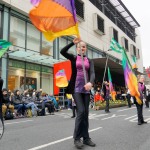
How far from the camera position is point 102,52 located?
3847cm

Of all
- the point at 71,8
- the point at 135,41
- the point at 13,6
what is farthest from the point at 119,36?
the point at 71,8

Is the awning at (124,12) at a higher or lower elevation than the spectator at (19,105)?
higher

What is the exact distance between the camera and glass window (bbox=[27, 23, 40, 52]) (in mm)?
22781

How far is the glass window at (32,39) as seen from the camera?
2278cm

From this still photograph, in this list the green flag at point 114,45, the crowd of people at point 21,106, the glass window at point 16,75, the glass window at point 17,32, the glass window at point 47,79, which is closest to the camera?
the crowd of people at point 21,106

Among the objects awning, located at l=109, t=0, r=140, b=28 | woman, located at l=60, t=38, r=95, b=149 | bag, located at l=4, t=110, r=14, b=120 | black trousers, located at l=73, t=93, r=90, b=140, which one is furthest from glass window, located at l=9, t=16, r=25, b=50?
awning, located at l=109, t=0, r=140, b=28

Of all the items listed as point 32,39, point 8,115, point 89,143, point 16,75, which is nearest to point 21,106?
point 8,115

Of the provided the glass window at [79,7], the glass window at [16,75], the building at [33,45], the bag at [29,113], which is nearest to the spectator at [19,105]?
the bag at [29,113]

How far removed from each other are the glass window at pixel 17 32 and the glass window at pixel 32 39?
27.9 inches

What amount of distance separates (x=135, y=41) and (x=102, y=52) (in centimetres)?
2324

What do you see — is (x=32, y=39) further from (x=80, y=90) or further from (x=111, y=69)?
(x=80, y=90)

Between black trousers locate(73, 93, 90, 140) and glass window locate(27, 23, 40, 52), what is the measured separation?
1794cm

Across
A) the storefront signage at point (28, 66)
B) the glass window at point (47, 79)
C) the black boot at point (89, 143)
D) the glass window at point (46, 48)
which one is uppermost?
the glass window at point (46, 48)

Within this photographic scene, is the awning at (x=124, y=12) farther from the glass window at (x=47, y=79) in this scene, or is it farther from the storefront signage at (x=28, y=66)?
the storefront signage at (x=28, y=66)
